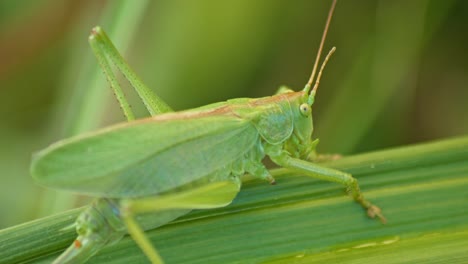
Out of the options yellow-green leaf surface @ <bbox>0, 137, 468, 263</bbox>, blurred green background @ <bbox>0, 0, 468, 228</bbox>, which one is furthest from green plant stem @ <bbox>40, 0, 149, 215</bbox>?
yellow-green leaf surface @ <bbox>0, 137, 468, 263</bbox>

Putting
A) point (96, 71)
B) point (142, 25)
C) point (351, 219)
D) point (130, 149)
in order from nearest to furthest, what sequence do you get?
point (130, 149) < point (351, 219) < point (96, 71) < point (142, 25)

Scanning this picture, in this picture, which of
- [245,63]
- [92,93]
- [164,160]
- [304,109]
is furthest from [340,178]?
[92,93]

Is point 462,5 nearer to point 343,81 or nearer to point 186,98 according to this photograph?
point 343,81

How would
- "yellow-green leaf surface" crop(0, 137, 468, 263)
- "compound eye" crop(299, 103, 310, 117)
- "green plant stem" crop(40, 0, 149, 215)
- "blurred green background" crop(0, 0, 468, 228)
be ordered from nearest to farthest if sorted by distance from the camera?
"yellow-green leaf surface" crop(0, 137, 468, 263) → "compound eye" crop(299, 103, 310, 117) → "green plant stem" crop(40, 0, 149, 215) → "blurred green background" crop(0, 0, 468, 228)

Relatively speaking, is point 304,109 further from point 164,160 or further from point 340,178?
point 164,160

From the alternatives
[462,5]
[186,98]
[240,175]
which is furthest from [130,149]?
[462,5]

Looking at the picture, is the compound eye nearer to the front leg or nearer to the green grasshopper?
the green grasshopper
